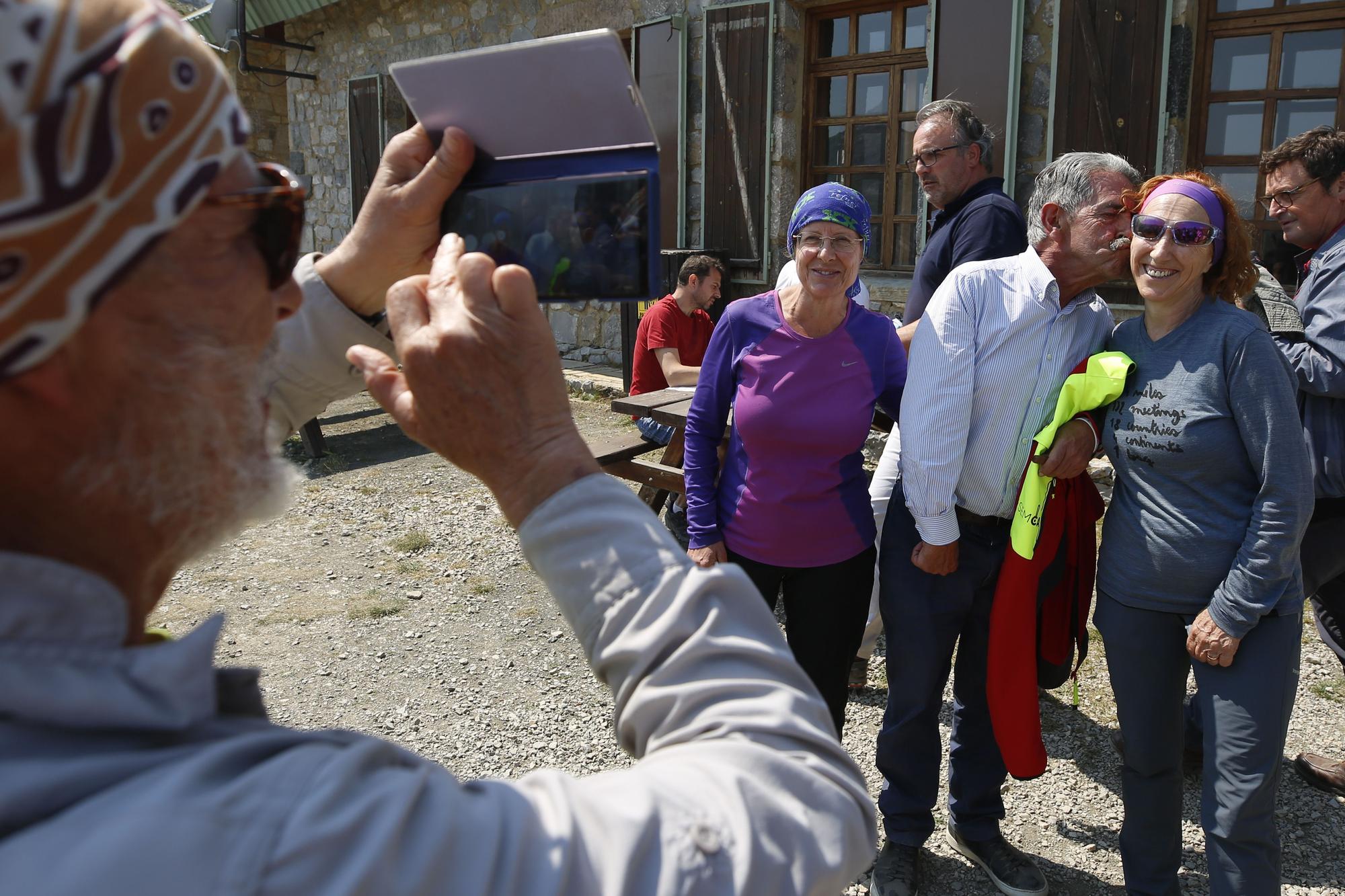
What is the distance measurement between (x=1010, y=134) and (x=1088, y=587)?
4173mm

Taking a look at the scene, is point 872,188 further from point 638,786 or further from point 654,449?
point 638,786

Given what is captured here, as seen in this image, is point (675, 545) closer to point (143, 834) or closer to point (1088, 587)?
point (143, 834)

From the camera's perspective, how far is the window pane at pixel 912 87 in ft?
21.8

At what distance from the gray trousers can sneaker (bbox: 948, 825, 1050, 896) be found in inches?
9.6

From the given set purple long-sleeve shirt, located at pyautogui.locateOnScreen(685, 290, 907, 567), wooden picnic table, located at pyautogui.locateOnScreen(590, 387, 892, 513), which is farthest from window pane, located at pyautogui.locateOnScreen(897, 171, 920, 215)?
purple long-sleeve shirt, located at pyautogui.locateOnScreen(685, 290, 907, 567)

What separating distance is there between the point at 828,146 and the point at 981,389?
17.4ft

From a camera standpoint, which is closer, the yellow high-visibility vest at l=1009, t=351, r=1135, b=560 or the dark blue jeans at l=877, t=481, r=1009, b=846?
the yellow high-visibility vest at l=1009, t=351, r=1135, b=560

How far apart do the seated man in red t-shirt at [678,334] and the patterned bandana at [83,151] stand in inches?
161

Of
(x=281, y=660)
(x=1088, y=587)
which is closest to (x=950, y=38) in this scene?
(x=1088, y=587)

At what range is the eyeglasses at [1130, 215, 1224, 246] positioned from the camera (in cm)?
226

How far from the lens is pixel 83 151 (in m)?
0.58

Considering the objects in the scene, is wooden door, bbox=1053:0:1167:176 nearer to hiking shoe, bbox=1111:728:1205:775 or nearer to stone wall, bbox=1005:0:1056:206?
stone wall, bbox=1005:0:1056:206

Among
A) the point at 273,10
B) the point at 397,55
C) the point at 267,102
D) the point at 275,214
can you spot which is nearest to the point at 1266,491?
the point at 275,214

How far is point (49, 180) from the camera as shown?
0.57 m
